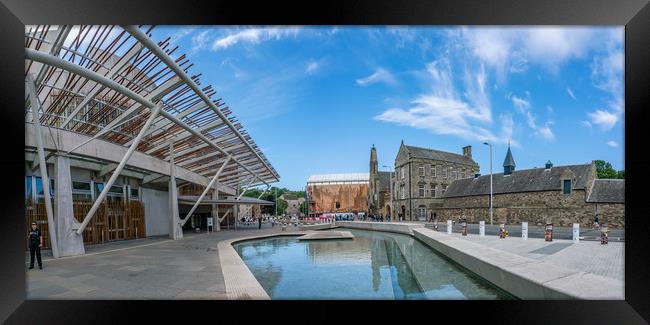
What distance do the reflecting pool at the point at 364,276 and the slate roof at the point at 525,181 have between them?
61.1 ft

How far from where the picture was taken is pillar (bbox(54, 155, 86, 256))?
12.1 m

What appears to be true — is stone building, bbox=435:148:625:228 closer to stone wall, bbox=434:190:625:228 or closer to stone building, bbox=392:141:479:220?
stone wall, bbox=434:190:625:228

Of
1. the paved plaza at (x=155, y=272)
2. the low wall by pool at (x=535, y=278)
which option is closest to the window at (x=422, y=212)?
the paved plaza at (x=155, y=272)

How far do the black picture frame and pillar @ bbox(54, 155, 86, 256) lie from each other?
6.87 meters

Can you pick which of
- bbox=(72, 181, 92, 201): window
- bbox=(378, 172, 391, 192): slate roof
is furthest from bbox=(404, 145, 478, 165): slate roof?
bbox=(72, 181, 92, 201): window

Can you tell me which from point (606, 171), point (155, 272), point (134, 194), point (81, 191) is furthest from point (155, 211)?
point (606, 171)

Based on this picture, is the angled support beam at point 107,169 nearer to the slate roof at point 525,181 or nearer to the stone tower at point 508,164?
the slate roof at point 525,181

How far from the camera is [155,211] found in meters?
23.6

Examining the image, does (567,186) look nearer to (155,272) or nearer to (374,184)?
(155,272)
